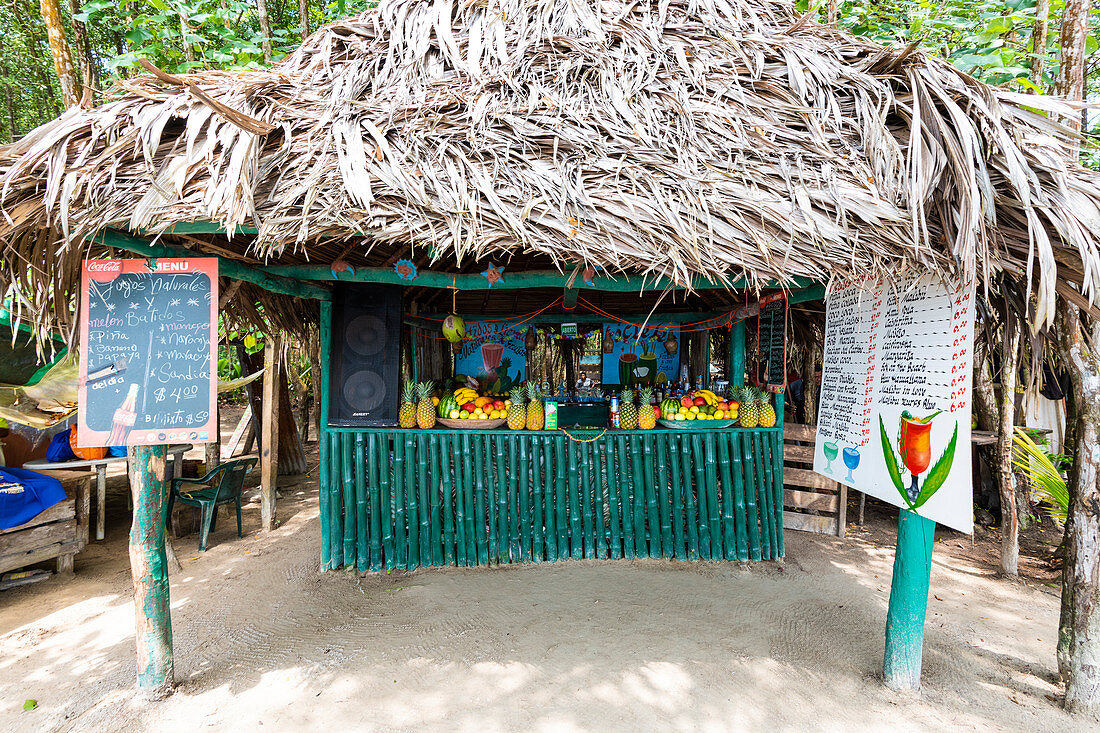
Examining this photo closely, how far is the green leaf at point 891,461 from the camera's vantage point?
2.70 m

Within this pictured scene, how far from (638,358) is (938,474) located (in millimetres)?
3628

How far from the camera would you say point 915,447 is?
2613 millimetres

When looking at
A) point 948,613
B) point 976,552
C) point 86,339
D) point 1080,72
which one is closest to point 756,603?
point 948,613

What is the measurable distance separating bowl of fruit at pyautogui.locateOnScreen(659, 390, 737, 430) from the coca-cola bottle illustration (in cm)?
370

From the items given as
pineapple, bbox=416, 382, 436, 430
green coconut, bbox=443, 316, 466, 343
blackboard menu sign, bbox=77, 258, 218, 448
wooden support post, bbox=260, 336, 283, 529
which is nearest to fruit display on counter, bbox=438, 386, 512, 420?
pineapple, bbox=416, 382, 436, 430

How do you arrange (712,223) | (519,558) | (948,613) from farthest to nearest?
(519,558)
(948,613)
(712,223)

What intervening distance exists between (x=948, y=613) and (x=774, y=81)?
3.94 m

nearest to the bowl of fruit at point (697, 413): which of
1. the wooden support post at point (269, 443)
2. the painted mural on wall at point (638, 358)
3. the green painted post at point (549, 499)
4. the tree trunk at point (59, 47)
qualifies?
the green painted post at point (549, 499)

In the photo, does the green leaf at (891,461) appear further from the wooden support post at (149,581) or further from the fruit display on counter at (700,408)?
the wooden support post at (149,581)

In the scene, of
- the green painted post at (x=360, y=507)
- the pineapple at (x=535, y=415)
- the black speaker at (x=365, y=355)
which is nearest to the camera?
the black speaker at (x=365, y=355)

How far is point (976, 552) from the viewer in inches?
200

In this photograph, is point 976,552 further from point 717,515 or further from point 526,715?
point 526,715

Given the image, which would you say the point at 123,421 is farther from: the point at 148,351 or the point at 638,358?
the point at 638,358

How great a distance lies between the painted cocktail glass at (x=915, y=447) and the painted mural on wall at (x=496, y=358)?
3855 millimetres
